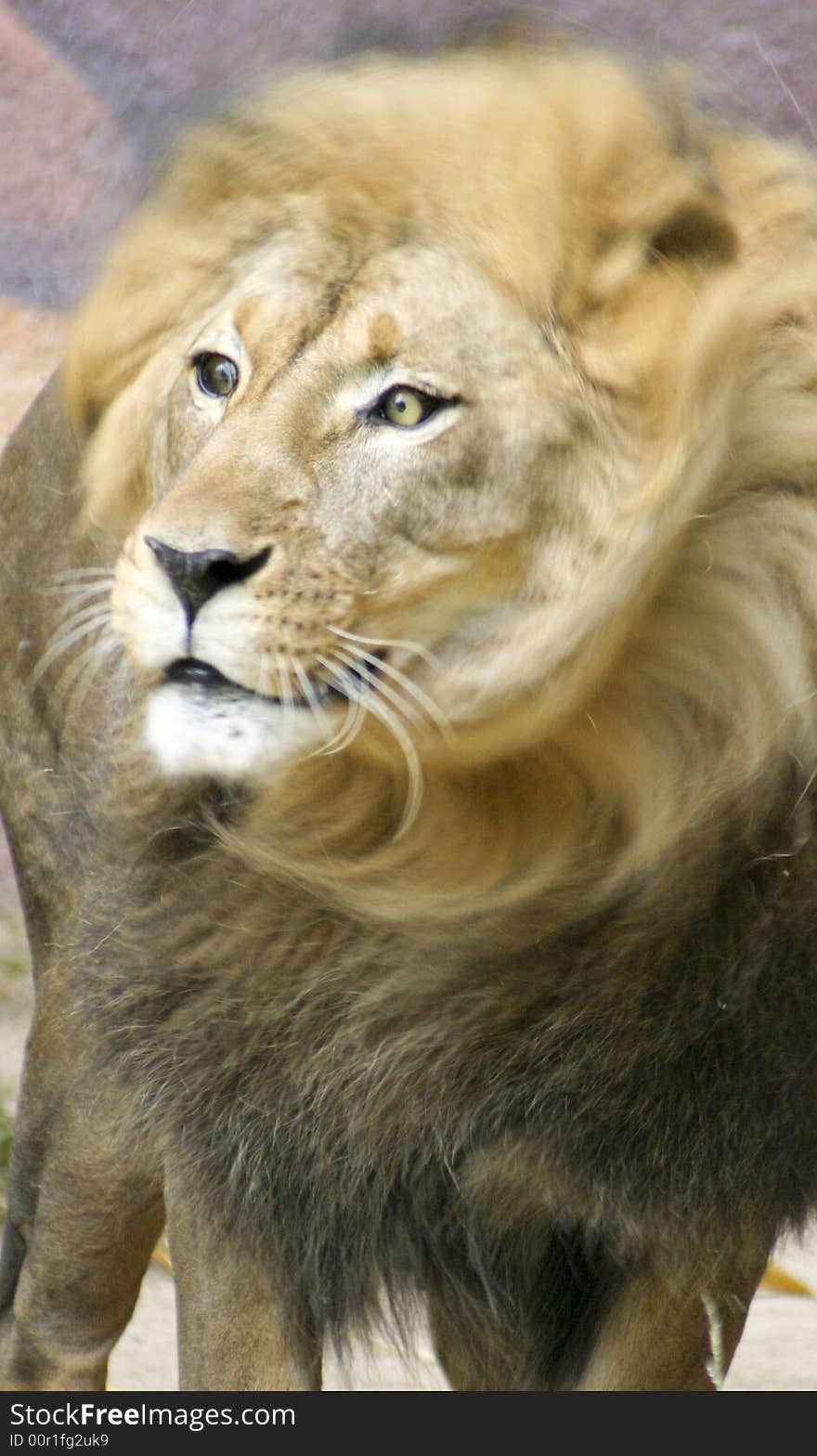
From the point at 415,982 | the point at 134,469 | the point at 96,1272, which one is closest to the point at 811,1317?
the point at 96,1272

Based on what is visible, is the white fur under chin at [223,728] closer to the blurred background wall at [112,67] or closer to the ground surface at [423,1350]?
the ground surface at [423,1350]

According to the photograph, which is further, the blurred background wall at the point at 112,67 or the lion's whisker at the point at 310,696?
the blurred background wall at the point at 112,67

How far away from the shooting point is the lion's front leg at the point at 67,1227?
2.76m

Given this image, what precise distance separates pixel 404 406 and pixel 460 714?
261mm

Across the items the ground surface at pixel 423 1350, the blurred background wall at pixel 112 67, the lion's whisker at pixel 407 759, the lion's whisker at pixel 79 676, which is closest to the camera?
the lion's whisker at pixel 407 759

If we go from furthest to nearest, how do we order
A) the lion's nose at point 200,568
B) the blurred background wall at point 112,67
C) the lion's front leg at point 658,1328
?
the blurred background wall at point 112,67, the lion's front leg at point 658,1328, the lion's nose at point 200,568

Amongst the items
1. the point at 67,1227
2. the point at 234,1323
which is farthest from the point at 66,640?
the point at 67,1227

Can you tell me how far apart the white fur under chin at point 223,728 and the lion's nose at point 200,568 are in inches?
3.1

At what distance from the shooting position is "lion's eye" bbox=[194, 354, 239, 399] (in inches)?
69.8

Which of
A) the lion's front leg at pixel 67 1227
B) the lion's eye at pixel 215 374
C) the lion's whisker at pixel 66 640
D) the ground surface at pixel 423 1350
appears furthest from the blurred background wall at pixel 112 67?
the ground surface at pixel 423 1350

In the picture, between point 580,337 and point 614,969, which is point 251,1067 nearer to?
point 614,969

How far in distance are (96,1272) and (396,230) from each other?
5.29 ft

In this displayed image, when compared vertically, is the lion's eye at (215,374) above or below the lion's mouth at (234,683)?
above

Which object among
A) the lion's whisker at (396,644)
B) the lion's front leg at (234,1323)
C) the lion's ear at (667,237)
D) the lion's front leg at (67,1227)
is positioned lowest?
the lion's front leg at (67,1227)
